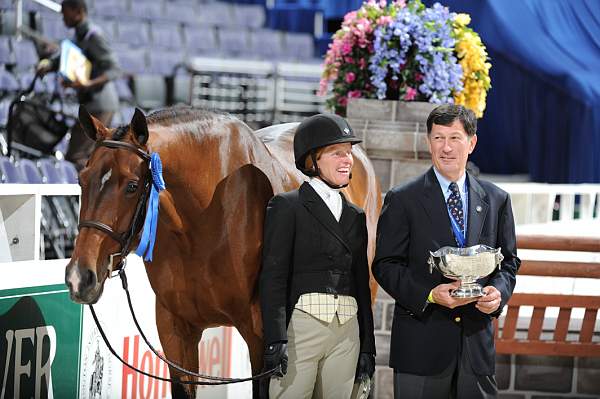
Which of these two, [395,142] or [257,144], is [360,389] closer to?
[257,144]

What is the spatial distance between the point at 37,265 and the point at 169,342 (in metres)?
0.73

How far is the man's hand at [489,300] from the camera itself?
2910 millimetres

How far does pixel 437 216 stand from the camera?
9.89 ft

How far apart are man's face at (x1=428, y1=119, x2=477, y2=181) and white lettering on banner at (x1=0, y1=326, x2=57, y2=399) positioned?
1.76 meters

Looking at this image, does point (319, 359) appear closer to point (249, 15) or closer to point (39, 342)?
point (39, 342)

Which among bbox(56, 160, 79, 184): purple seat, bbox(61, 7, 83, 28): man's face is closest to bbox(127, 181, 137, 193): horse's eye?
bbox(56, 160, 79, 184): purple seat

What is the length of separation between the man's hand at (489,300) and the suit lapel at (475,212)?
16 centimetres

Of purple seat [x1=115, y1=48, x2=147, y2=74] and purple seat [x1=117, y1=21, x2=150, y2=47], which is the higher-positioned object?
purple seat [x1=117, y1=21, x2=150, y2=47]

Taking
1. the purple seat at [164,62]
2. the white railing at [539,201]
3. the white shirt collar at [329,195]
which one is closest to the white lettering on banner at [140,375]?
the white shirt collar at [329,195]

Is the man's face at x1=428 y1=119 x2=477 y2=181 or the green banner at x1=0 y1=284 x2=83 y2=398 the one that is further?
the green banner at x1=0 y1=284 x2=83 y2=398

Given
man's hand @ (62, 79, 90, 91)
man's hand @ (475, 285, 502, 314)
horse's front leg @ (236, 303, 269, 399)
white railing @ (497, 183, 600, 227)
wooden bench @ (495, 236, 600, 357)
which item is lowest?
white railing @ (497, 183, 600, 227)

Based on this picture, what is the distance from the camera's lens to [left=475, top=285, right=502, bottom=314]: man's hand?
2.91 meters

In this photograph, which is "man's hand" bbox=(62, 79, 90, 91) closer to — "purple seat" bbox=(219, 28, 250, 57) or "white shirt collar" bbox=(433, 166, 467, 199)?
"purple seat" bbox=(219, 28, 250, 57)

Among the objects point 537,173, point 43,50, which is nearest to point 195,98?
point 43,50
